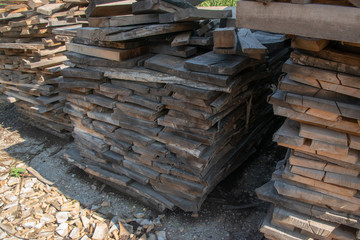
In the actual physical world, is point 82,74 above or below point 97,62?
below

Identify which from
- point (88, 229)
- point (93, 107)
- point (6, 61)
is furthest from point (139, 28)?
point (6, 61)

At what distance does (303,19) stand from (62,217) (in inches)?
148

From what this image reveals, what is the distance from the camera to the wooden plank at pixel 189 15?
3.00 m

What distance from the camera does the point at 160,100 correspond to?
11.3ft

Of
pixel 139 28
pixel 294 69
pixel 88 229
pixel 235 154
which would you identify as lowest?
pixel 88 229

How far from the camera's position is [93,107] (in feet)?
13.8

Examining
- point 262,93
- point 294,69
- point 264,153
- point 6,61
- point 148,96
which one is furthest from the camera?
point 6,61

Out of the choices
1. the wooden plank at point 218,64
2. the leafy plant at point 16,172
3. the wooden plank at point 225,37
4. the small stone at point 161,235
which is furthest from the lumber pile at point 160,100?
the leafy plant at point 16,172

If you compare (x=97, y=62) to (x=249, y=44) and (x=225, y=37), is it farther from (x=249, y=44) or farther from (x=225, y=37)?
(x=249, y=44)

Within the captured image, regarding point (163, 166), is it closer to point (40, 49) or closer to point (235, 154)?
point (235, 154)

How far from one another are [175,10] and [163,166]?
6.30 ft

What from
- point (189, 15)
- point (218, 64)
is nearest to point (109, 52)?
point (189, 15)

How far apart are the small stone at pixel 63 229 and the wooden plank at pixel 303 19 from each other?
10.9ft

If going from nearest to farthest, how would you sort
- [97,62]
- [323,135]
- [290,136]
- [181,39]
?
[323,135]
[290,136]
[181,39]
[97,62]
